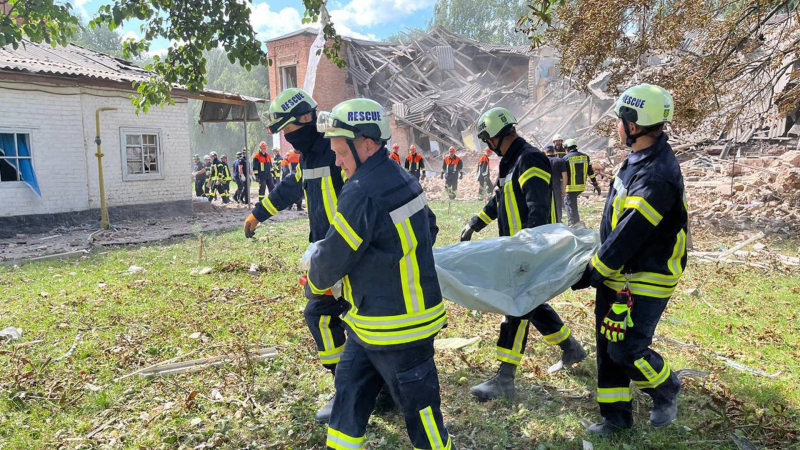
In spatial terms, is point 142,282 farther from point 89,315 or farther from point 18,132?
point 18,132

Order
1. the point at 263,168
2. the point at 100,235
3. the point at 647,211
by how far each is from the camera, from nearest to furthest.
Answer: the point at 647,211
the point at 100,235
the point at 263,168

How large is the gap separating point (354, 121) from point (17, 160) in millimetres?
12796

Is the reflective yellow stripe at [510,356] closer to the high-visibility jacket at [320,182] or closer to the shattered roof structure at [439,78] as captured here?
the high-visibility jacket at [320,182]

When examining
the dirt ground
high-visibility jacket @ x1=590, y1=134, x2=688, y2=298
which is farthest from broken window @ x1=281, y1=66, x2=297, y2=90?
high-visibility jacket @ x1=590, y1=134, x2=688, y2=298

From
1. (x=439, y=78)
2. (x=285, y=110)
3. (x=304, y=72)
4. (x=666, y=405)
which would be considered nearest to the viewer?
(x=666, y=405)

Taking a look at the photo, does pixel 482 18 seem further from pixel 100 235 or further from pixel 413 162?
pixel 100 235

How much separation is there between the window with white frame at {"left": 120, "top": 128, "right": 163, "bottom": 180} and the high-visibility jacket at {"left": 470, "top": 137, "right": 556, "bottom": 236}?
498 inches

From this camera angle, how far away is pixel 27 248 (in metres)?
10.2

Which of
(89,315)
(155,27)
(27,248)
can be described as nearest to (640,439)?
(155,27)

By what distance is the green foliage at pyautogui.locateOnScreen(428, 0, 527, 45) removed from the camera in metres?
53.1

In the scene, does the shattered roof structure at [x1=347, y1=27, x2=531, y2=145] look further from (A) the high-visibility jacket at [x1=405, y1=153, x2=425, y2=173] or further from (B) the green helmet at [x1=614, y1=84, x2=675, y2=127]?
(B) the green helmet at [x1=614, y1=84, x2=675, y2=127]

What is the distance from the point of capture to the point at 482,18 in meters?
53.7

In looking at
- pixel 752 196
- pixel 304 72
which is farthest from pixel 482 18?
pixel 752 196

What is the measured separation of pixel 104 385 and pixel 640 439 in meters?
3.87
